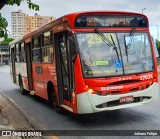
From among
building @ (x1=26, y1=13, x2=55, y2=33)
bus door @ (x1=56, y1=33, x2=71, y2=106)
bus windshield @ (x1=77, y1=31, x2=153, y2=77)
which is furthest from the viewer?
building @ (x1=26, y1=13, x2=55, y2=33)

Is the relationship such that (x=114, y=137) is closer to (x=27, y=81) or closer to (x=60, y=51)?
(x=60, y=51)

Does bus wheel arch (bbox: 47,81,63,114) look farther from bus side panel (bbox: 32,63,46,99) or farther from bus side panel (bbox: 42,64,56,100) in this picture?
bus side panel (bbox: 32,63,46,99)

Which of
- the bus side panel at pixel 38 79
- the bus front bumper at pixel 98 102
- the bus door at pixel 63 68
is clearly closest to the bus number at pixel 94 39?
the bus door at pixel 63 68

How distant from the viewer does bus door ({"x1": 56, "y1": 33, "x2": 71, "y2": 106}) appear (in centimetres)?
920

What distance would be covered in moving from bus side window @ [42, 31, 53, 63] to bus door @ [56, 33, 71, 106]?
0.66 m

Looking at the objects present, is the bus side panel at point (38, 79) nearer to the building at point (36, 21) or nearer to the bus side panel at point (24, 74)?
the bus side panel at point (24, 74)

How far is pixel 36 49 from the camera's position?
→ 12.7 m

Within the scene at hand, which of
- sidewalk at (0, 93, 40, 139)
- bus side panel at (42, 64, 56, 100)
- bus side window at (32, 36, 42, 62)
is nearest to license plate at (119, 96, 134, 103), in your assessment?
sidewalk at (0, 93, 40, 139)

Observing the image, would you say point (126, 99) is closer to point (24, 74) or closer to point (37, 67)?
point (37, 67)

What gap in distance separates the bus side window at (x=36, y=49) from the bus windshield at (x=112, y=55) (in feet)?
13.0

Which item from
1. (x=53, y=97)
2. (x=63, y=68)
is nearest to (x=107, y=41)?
(x=63, y=68)

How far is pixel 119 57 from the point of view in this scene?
→ 8500 mm

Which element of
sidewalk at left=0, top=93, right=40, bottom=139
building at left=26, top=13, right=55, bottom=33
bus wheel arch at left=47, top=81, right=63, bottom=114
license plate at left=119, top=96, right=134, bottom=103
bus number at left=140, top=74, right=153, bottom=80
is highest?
building at left=26, top=13, right=55, bottom=33

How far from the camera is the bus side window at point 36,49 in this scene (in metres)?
12.1
